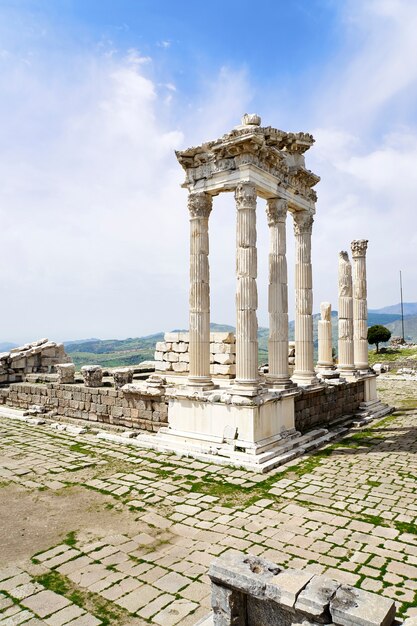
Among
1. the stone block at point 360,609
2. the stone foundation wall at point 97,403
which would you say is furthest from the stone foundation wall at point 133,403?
the stone block at point 360,609

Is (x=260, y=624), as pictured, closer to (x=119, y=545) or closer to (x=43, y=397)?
(x=119, y=545)

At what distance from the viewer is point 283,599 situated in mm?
3350

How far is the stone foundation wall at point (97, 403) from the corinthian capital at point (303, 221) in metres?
6.58

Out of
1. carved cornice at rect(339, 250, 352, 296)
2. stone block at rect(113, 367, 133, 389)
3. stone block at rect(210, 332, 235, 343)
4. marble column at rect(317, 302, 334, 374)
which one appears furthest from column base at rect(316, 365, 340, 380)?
stone block at rect(113, 367, 133, 389)

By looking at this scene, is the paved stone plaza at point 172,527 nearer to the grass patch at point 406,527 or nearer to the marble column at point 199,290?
the grass patch at point 406,527

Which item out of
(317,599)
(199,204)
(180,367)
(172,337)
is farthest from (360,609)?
(172,337)

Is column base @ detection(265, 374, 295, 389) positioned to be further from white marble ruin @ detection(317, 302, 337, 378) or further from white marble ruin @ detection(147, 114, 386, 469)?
white marble ruin @ detection(317, 302, 337, 378)

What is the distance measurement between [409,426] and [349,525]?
8140 mm

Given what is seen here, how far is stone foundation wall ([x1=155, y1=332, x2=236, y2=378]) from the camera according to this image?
47.1 feet

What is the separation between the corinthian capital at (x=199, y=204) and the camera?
1186cm

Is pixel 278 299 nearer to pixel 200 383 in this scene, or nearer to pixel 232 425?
pixel 200 383

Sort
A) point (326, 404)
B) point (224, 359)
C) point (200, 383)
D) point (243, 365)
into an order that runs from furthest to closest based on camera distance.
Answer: point (224, 359)
point (326, 404)
point (200, 383)
point (243, 365)

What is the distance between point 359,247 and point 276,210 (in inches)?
270

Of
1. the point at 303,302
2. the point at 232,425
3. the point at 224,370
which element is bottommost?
the point at 232,425
